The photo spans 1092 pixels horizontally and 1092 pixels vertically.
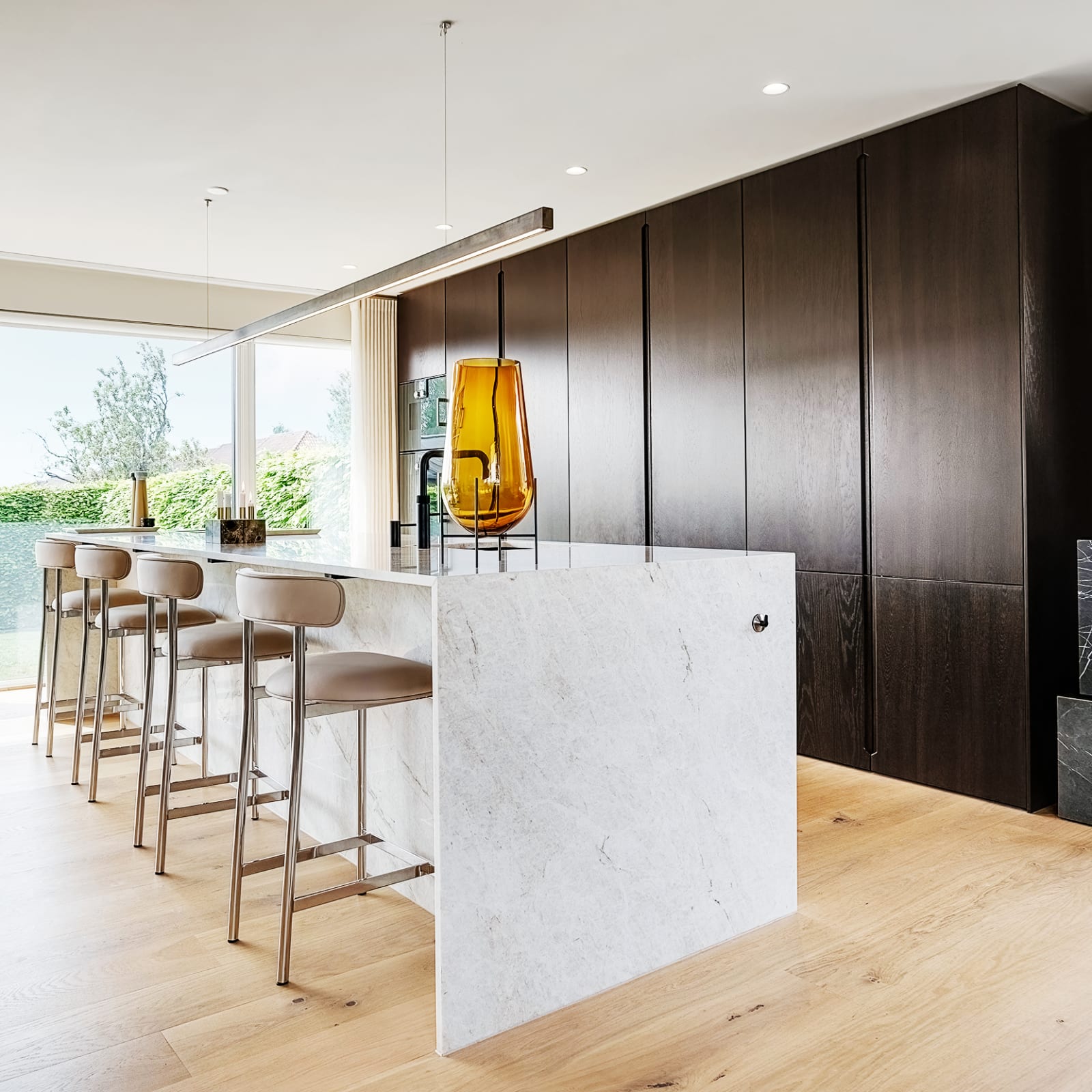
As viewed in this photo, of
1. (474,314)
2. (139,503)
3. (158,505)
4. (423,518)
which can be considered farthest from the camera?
(158,505)

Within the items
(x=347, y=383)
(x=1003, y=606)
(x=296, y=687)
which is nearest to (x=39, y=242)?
(x=347, y=383)

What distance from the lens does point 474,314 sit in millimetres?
6191

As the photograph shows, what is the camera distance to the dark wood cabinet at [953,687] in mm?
3398

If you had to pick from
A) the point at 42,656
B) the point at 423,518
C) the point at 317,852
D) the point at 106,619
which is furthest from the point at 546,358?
the point at 317,852

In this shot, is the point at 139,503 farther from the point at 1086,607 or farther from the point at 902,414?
the point at 1086,607

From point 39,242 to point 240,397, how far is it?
1646mm

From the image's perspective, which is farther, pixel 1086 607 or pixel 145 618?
pixel 145 618

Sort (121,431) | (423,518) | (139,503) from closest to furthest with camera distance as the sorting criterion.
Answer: (423,518)
(139,503)
(121,431)

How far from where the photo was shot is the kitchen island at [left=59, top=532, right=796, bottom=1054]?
75.6 inches

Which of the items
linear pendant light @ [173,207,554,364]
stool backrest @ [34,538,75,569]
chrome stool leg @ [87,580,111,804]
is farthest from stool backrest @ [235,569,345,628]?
stool backrest @ [34,538,75,569]

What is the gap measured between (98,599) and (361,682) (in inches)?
99.3

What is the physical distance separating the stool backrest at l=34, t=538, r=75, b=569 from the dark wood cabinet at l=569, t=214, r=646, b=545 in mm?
2562

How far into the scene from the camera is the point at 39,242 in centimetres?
547

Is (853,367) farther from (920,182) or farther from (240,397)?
(240,397)
